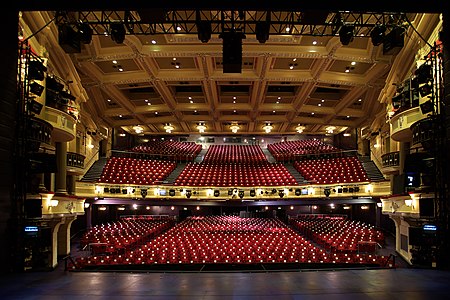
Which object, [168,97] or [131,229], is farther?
[168,97]

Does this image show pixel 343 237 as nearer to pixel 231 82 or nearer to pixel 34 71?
pixel 231 82

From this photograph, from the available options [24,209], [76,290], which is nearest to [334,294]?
[76,290]

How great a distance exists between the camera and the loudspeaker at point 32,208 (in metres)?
9.12

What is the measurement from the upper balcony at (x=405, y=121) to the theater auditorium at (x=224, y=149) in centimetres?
4

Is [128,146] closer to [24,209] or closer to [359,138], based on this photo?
[359,138]

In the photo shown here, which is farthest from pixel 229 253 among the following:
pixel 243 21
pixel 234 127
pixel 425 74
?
pixel 234 127

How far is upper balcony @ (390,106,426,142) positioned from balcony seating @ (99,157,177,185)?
15690 millimetres

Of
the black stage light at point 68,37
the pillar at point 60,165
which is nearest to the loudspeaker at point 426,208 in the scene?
the black stage light at point 68,37

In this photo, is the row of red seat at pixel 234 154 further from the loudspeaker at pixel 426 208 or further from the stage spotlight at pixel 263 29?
the stage spotlight at pixel 263 29

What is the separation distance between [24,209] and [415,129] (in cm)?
1070

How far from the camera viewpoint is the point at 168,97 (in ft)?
72.2

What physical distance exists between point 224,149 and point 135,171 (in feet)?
36.8

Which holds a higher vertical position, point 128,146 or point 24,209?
point 128,146

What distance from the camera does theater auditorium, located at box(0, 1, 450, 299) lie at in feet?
27.2
